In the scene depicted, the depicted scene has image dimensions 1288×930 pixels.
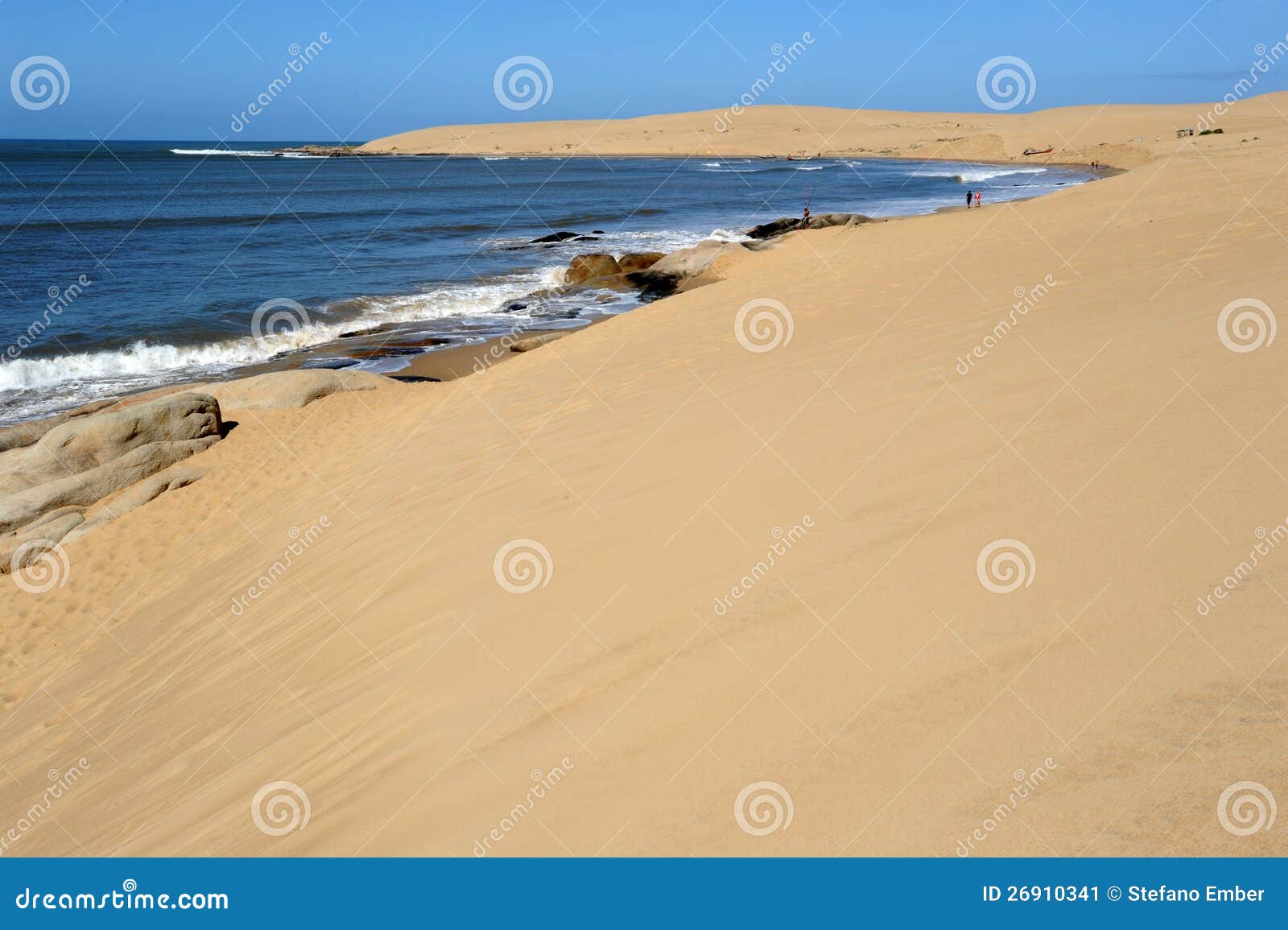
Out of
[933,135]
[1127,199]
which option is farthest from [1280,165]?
[933,135]

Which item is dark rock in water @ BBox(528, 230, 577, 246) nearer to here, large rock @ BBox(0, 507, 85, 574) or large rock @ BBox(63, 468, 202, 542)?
large rock @ BBox(63, 468, 202, 542)

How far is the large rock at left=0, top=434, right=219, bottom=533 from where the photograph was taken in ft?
28.5

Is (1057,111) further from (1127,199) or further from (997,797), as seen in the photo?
(997,797)

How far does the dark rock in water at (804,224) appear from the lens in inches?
985

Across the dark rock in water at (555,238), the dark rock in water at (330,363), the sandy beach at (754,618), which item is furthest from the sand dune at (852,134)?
the sandy beach at (754,618)

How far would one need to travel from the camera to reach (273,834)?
314cm

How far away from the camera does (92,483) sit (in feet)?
29.7

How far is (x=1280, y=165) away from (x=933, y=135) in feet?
260

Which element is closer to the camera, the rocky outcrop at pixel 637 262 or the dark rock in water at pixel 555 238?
the rocky outcrop at pixel 637 262

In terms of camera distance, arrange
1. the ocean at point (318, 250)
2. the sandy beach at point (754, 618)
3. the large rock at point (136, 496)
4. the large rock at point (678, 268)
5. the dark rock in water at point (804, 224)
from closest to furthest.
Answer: the sandy beach at point (754, 618), the large rock at point (136, 496), the ocean at point (318, 250), the large rock at point (678, 268), the dark rock in water at point (804, 224)

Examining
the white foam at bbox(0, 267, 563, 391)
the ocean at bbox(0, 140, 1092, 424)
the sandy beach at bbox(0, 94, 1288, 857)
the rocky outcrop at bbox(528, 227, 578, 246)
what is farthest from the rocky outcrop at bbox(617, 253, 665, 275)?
the sandy beach at bbox(0, 94, 1288, 857)

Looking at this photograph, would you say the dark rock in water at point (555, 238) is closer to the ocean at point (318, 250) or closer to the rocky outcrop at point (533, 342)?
the ocean at point (318, 250)

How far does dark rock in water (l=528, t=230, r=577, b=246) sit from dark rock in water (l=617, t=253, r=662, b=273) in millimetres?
8209

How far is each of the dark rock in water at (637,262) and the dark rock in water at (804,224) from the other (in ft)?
11.3
